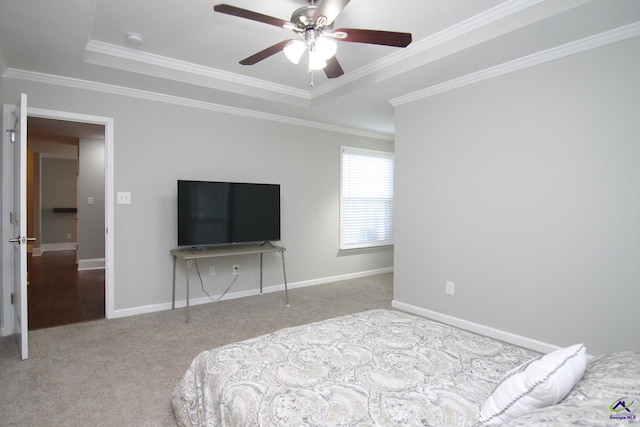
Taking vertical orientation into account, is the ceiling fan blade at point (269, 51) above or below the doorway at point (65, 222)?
above

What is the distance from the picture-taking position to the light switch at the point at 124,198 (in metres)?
3.69

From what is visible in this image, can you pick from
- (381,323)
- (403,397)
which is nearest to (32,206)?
(381,323)

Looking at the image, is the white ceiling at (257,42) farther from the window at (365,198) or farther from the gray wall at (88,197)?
the gray wall at (88,197)

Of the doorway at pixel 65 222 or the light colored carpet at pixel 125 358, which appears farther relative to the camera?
the doorway at pixel 65 222

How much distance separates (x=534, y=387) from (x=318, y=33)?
2.14 meters

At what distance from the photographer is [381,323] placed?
2057 millimetres

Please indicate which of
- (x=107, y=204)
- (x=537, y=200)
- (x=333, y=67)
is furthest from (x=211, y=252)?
(x=537, y=200)

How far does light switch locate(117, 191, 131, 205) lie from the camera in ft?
12.1

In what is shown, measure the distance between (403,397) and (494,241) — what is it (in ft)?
7.60

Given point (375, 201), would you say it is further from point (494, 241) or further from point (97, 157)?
point (97, 157)

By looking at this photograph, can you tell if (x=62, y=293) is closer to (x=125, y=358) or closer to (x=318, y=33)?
(x=125, y=358)

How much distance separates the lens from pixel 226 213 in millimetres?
4004

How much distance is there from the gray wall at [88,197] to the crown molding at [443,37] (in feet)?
16.7
